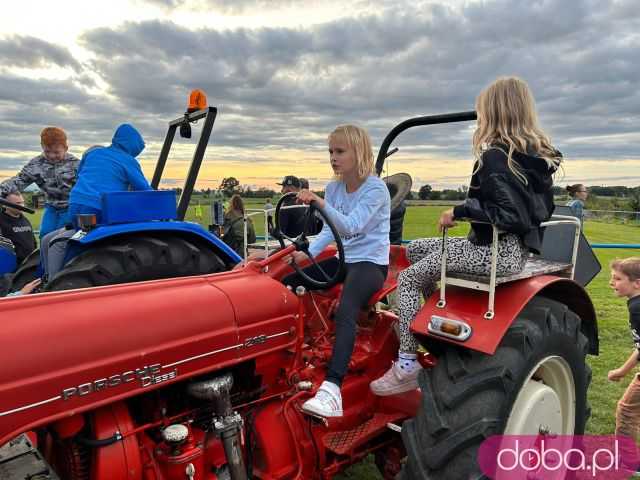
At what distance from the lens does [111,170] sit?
3.72m

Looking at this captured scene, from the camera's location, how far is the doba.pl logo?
2.13m

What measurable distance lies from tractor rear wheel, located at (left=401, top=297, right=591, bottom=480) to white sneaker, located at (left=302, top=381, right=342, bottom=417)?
308 mm

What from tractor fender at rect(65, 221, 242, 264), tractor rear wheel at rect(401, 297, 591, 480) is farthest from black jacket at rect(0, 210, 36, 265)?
tractor rear wheel at rect(401, 297, 591, 480)

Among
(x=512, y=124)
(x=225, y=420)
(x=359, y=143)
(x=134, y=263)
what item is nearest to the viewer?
(x=225, y=420)

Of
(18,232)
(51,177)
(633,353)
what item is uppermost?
(51,177)

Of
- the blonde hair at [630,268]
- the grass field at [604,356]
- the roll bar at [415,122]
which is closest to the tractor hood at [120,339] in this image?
the grass field at [604,356]

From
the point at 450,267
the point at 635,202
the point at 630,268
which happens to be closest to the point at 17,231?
the point at 450,267

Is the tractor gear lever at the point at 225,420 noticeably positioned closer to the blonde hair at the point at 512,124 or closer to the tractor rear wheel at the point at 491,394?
the tractor rear wheel at the point at 491,394

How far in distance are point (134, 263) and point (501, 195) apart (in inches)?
88.4

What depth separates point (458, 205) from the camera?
2.23 meters

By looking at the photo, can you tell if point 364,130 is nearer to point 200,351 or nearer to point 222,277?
point 222,277

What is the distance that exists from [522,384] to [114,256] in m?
2.42

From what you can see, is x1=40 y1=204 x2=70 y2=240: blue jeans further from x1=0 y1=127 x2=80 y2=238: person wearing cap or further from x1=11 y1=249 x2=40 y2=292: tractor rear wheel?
x1=11 y1=249 x2=40 y2=292: tractor rear wheel

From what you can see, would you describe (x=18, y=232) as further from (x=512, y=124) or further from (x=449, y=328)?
(x=512, y=124)
